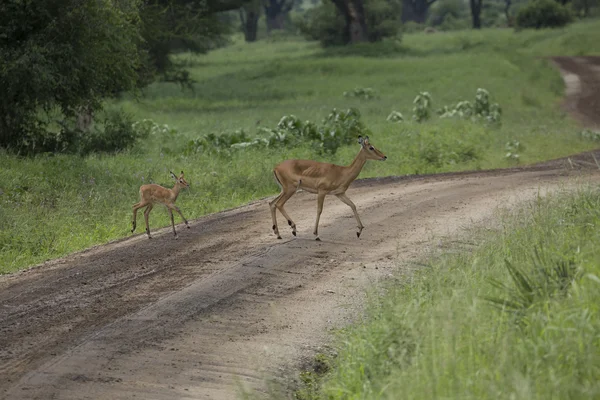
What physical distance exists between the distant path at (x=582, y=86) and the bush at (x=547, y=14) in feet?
72.1

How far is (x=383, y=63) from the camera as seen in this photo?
2058 inches

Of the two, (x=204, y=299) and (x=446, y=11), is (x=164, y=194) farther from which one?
(x=446, y=11)

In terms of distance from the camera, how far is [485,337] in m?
7.72

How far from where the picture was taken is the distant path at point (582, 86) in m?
36.6

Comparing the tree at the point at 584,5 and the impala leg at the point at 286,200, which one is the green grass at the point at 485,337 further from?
the tree at the point at 584,5

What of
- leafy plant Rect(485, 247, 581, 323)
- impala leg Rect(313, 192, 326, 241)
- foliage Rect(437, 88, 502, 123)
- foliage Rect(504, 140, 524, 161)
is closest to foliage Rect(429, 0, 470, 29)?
Answer: foliage Rect(437, 88, 502, 123)

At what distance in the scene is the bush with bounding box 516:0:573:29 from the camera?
79.1 m

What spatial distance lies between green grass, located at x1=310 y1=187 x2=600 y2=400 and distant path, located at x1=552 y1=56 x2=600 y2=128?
25.0m

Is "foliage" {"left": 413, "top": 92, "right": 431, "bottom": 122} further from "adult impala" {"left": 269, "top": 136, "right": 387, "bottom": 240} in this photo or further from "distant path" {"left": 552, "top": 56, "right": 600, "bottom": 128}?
"adult impala" {"left": 269, "top": 136, "right": 387, "bottom": 240}

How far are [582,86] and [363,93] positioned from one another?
35.4 feet

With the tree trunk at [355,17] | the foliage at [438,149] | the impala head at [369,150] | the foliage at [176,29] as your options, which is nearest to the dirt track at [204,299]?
the impala head at [369,150]

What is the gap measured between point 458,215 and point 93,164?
7979mm

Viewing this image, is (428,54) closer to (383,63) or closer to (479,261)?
(383,63)

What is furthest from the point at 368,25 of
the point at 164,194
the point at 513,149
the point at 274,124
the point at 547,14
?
the point at 164,194
